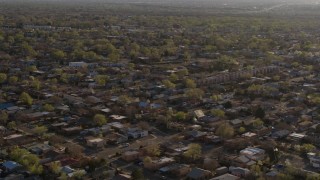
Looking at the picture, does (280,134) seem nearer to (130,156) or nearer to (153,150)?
(153,150)

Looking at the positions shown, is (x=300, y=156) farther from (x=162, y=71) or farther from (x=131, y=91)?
(x=162, y=71)

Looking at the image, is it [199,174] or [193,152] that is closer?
[199,174]

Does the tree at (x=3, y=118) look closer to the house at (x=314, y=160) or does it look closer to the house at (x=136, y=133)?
the house at (x=136, y=133)

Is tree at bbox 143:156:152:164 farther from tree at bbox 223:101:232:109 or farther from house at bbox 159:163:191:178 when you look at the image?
tree at bbox 223:101:232:109

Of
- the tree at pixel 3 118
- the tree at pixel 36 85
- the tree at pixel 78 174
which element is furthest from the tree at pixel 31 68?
the tree at pixel 78 174

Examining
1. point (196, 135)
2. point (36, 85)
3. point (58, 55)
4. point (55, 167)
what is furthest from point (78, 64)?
point (55, 167)
